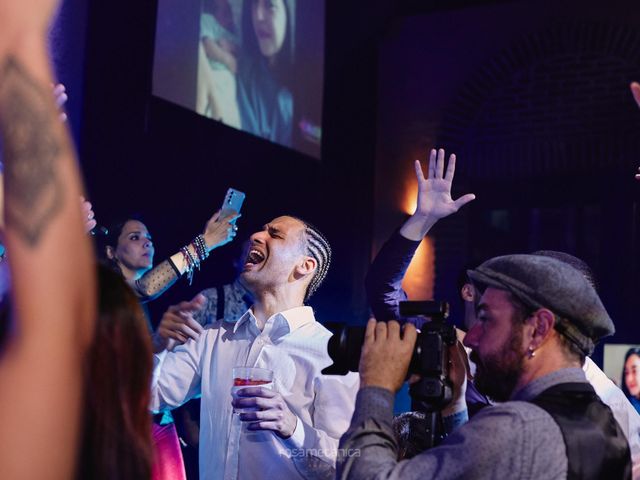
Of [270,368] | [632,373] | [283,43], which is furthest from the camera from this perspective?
[283,43]

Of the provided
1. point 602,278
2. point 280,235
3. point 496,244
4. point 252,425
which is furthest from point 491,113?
point 252,425

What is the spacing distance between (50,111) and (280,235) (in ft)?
6.45

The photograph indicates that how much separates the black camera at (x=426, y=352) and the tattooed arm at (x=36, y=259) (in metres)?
0.88

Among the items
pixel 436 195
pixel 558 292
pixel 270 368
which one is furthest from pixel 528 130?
pixel 558 292

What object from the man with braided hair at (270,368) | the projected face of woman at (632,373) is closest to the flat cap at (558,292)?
the man with braided hair at (270,368)

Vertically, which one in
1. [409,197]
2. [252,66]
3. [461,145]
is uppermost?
[252,66]

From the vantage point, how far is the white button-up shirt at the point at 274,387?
2.21 meters

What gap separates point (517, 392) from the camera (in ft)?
5.28

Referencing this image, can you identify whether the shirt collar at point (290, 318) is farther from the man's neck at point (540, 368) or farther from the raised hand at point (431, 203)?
the man's neck at point (540, 368)

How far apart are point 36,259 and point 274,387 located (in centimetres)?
153

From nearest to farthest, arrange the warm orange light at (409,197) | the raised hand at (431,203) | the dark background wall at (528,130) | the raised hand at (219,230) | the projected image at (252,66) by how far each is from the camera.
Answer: the raised hand at (431,203), the raised hand at (219,230), the projected image at (252,66), the dark background wall at (528,130), the warm orange light at (409,197)

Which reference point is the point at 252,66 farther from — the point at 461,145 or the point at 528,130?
the point at 528,130

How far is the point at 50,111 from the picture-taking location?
0.82 meters

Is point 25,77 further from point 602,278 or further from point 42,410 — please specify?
point 602,278
